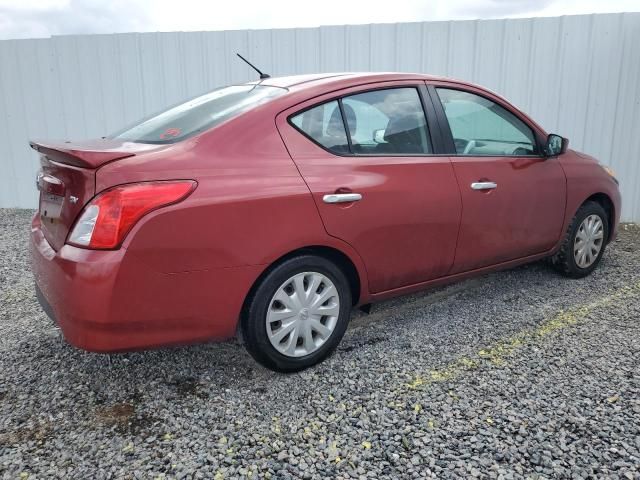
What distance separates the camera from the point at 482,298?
4008 mm

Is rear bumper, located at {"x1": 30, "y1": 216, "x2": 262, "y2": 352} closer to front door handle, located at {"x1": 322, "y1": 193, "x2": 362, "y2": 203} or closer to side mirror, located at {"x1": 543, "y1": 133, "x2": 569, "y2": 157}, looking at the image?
front door handle, located at {"x1": 322, "y1": 193, "x2": 362, "y2": 203}

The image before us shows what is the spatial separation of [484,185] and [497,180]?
0.14 m

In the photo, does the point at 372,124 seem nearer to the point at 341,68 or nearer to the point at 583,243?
the point at 583,243

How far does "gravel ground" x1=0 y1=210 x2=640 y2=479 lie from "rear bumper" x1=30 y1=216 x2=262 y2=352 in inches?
15.7

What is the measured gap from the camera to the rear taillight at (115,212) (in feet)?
7.34

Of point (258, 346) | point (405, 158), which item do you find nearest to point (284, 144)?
point (405, 158)

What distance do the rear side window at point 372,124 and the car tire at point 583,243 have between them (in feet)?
5.47

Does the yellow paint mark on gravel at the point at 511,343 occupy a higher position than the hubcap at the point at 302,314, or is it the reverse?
the hubcap at the point at 302,314

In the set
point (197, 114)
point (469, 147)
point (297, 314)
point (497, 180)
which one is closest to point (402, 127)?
point (469, 147)

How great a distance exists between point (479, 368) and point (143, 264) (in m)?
1.82

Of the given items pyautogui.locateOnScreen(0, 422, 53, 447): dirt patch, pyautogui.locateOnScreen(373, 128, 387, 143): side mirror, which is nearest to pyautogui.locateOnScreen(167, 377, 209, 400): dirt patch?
pyautogui.locateOnScreen(0, 422, 53, 447): dirt patch

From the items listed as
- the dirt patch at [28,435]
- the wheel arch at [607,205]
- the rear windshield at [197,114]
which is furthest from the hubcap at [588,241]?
the dirt patch at [28,435]

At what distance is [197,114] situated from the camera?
9.51 feet

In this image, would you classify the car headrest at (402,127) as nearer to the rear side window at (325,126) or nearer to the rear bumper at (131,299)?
the rear side window at (325,126)
